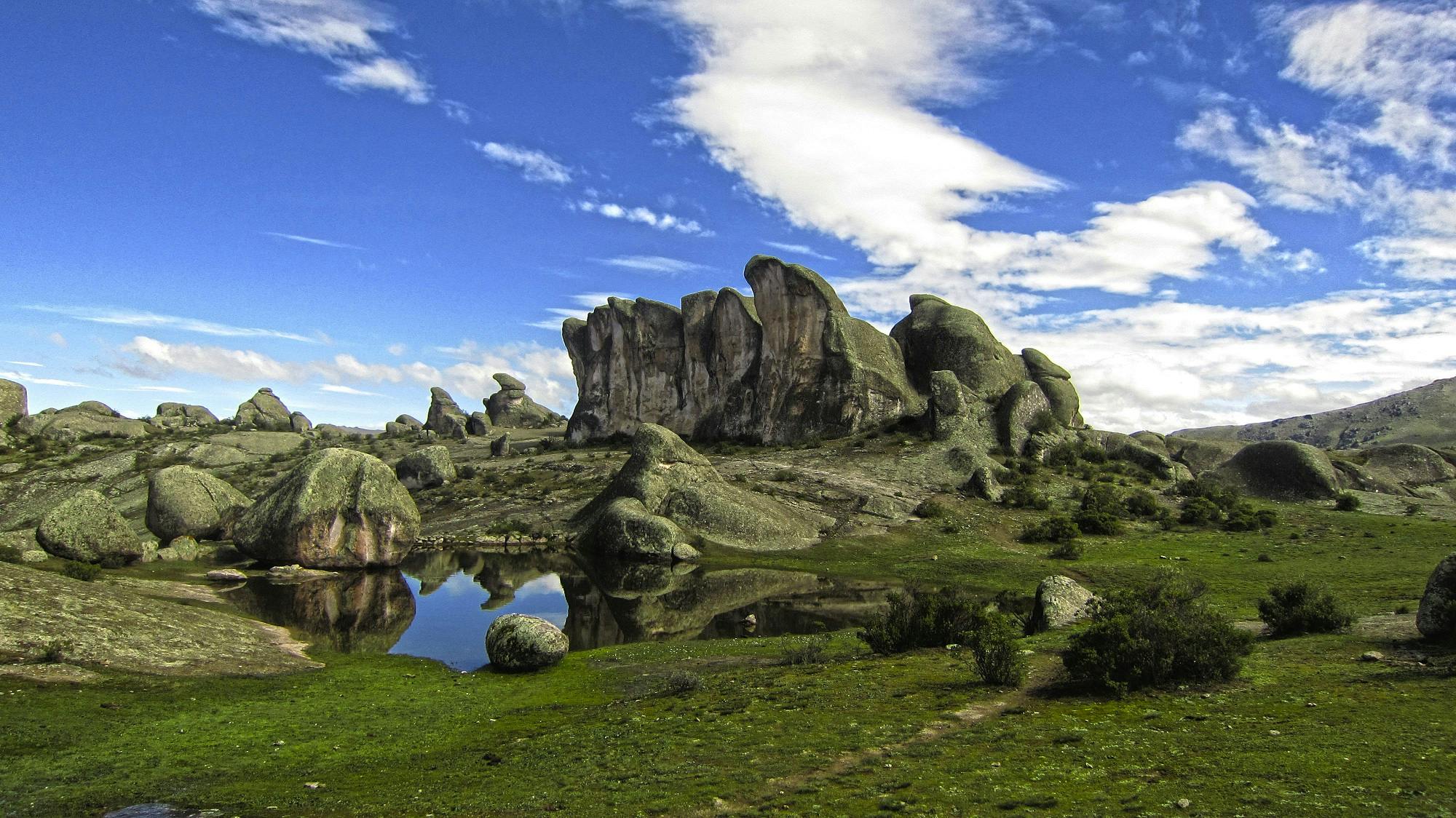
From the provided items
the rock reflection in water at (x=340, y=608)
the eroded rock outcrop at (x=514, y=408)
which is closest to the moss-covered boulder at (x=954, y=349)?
the rock reflection in water at (x=340, y=608)

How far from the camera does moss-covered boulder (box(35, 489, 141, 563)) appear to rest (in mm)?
40500

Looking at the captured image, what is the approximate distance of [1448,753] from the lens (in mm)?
12125

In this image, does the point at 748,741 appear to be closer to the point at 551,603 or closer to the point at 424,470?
the point at 551,603

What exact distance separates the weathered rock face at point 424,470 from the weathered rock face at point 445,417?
48.2 metres

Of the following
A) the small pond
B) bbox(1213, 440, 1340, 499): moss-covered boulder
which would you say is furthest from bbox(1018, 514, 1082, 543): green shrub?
bbox(1213, 440, 1340, 499): moss-covered boulder

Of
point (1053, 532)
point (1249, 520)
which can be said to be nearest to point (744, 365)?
point (1053, 532)

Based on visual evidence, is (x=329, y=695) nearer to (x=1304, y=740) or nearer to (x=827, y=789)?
(x=827, y=789)

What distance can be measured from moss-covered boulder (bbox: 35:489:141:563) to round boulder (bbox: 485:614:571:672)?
2811 centimetres

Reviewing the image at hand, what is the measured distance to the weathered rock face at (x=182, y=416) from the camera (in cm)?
15050

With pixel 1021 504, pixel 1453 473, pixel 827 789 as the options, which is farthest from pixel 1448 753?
pixel 1453 473

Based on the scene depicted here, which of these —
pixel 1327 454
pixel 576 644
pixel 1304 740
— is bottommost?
pixel 576 644

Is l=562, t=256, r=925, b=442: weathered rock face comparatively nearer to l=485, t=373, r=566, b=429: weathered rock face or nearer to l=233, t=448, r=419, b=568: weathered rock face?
l=485, t=373, r=566, b=429: weathered rock face

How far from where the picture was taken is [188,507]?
174 feet

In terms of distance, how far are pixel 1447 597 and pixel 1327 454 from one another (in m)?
67.0
